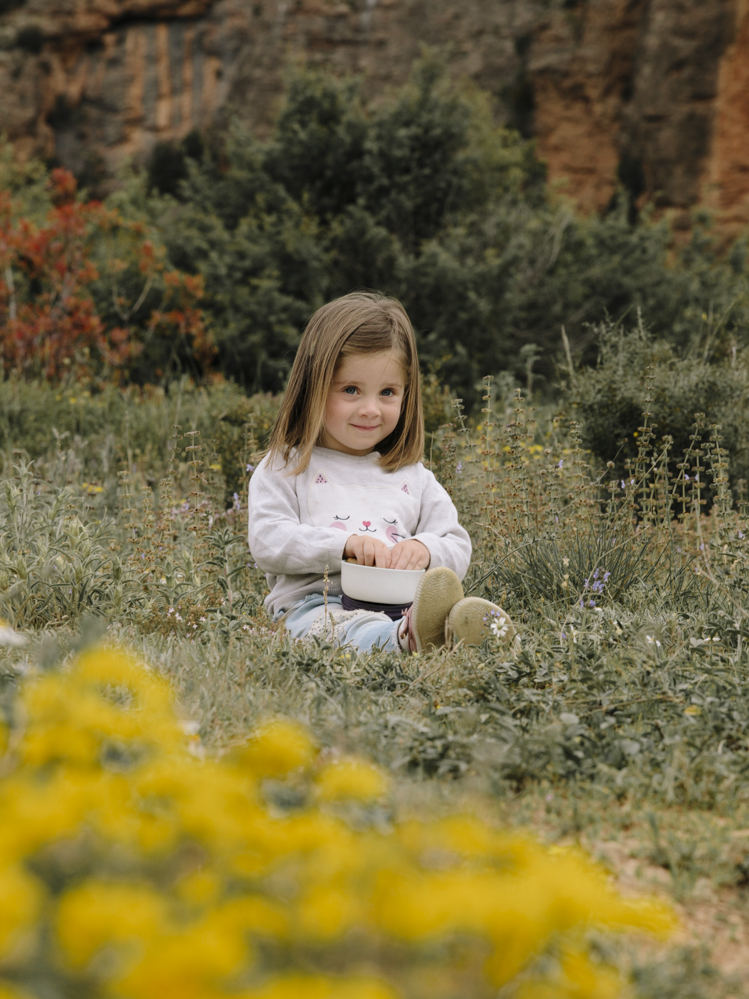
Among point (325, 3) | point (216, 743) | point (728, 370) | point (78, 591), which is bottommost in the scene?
point (78, 591)

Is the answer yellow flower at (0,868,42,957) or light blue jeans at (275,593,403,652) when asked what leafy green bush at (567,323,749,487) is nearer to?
light blue jeans at (275,593,403,652)

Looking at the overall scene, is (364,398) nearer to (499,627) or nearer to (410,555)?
(410,555)

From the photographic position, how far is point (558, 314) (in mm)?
11398

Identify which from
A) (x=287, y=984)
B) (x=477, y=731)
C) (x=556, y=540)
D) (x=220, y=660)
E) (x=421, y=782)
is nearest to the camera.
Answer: (x=287, y=984)

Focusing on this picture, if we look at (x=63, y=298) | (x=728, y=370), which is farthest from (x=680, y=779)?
(x=63, y=298)

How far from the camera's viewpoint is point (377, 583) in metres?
2.91

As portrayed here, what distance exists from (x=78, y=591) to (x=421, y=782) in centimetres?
179

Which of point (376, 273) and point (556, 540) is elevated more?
point (376, 273)

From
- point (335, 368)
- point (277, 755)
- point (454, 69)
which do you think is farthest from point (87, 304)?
point (454, 69)

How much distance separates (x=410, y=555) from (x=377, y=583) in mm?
189

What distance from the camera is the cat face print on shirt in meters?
3.24

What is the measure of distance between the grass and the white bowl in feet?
1.02

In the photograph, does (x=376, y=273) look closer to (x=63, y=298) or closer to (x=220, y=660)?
(x=63, y=298)

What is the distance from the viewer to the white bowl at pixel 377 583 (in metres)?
2.90
